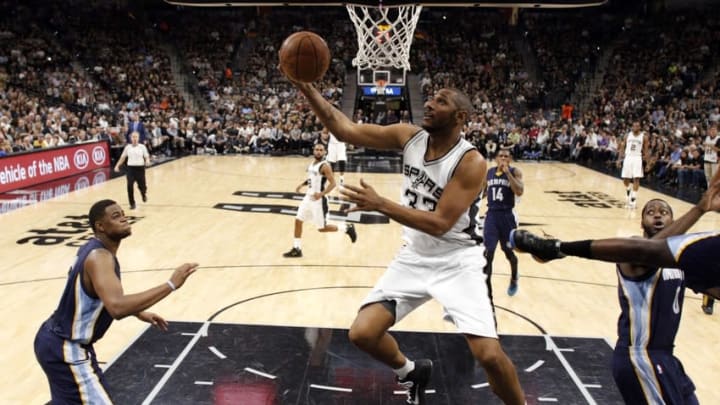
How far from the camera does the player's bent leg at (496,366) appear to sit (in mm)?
3592

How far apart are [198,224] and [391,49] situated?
5.19 m

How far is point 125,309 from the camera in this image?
3086 millimetres

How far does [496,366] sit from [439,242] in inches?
30.2

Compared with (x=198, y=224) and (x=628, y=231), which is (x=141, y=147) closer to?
(x=198, y=224)

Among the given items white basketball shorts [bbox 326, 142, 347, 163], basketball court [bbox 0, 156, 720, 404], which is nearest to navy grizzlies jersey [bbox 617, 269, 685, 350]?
basketball court [bbox 0, 156, 720, 404]

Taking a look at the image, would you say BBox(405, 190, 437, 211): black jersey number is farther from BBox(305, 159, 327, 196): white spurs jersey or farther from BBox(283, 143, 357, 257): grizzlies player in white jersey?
BBox(305, 159, 327, 196): white spurs jersey

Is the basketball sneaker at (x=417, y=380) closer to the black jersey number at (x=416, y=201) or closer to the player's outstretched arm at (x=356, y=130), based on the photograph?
the black jersey number at (x=416, y=201)

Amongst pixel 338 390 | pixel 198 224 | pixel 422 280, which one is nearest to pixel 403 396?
pixel 338 390

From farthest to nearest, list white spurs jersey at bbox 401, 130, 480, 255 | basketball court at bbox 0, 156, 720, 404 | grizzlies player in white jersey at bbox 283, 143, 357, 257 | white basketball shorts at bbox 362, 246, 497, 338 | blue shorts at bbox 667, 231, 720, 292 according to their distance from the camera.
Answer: grizzlies player in white jersey at bbox 283, 143, 357, 257, basketball court at bbox 0, 156, 720, 404, white spurs jersey at bbox 401, 130, 480, 255, white basketball shorts at bbox 362, 246, 497, 338, blue shorts at bbox 667, 231, 720, 292

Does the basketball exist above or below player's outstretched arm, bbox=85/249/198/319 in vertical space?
above

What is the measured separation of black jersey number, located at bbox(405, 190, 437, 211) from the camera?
Result: 12.5 feet

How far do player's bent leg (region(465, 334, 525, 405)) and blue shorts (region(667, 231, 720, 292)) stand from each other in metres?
1.40

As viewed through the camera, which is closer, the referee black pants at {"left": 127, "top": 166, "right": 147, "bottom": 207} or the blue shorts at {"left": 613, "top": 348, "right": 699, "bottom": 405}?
the blue shorts at {"left": 613, "top": 348, "right": 699, "bottom": 405}

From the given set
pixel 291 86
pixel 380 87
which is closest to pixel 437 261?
pixel 380 87
